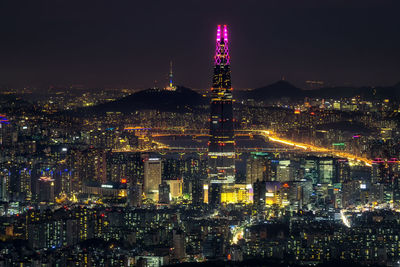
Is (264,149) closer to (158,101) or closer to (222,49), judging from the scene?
(222,49)

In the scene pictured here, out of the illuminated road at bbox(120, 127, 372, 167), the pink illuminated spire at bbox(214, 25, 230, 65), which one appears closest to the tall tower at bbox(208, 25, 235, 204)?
the pink illuminated spire at bbox(214, 25, 230, 65)

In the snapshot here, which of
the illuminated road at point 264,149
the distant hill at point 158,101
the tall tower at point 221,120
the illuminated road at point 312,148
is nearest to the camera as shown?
the tall tower at point 221,120

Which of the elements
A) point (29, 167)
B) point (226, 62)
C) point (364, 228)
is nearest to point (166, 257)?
point (364, 228)

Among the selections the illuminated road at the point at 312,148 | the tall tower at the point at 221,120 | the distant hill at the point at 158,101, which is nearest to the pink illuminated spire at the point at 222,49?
the tall tower at the point at 221,120

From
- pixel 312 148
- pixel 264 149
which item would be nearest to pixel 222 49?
pixel 264 149

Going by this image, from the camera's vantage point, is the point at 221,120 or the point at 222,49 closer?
the point at 222,49

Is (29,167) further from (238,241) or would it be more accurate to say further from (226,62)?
(238,241)

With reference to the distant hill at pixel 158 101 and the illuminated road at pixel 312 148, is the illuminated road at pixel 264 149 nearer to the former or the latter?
the illuminated road at pixel 312 148

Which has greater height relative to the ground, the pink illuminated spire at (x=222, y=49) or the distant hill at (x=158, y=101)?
the pink illuminated spire at (x=222, y=49)

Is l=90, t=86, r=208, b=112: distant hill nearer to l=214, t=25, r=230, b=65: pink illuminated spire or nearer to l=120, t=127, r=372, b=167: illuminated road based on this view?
l=120, t=127, r=372, b=167: illuminated road
